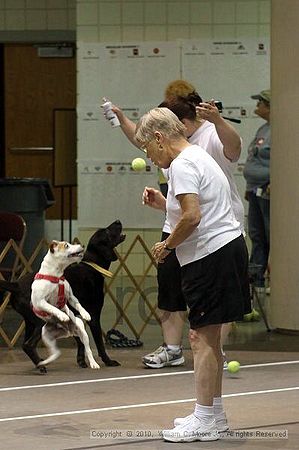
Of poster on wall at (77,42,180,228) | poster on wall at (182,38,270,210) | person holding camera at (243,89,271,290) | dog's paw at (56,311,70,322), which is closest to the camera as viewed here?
dog's paw at (56,311,70,322)

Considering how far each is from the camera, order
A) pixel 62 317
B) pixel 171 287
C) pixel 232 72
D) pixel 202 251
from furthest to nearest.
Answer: pixel 232 72 < pixel 171 287 < pixel 62 317 < pixel 202 251

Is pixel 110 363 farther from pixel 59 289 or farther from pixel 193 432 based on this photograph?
pixel 193 432

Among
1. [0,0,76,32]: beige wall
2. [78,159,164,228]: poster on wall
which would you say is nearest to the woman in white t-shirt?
[78,159,164,228]: poster on wall

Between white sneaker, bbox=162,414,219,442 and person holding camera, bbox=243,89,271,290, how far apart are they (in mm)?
5103

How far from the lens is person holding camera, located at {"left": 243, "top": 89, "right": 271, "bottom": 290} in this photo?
1076 centimetres

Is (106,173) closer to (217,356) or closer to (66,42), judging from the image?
(66,42)

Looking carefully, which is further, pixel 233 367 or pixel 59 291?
pixel 59 291

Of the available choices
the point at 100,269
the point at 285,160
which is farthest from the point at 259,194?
the point at 100,269

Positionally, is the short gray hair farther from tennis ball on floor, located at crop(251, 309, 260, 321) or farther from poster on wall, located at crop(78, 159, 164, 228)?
poster on wall, located at crop(78, 159, 164, 228)

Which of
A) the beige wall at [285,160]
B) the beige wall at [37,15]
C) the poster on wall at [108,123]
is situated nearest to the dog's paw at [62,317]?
the beige wall at [285,160]

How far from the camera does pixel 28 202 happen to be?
1128cm

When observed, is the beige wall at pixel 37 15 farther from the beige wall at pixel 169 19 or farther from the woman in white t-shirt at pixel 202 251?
the woman in white t-shirt at pixel 202 251

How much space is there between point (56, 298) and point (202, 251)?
2118 millimetres

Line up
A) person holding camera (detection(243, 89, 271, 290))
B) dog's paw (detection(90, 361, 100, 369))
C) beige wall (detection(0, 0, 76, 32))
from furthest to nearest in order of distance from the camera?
beige wall (detection(0, 0, 76, 32)) < person holding camera (detection(243, 89, 271, 290)) < dog's paw (detection(90, 361, 100, 369))
